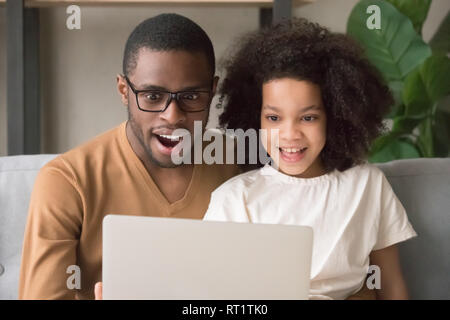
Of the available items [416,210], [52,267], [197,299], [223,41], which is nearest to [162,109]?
[52,267]

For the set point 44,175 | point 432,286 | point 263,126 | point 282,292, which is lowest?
point 432,286

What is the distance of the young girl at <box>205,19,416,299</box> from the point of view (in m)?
1.31

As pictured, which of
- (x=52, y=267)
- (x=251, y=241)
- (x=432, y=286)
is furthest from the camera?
(x=432, y=286)

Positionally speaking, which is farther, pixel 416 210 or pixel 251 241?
pixel 416 210

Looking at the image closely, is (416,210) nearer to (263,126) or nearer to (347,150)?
(347,150)

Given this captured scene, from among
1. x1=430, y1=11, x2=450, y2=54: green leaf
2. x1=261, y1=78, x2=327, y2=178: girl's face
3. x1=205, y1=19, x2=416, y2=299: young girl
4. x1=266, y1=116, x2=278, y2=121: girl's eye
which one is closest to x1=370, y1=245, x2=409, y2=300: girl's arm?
x1=205, y1=19, x2=416, y2=299: young girl

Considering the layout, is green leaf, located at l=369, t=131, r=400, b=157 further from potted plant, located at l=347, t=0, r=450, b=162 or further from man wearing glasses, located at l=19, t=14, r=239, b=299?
man wearing glasses, located at l=19, t=14, r=239, b=299

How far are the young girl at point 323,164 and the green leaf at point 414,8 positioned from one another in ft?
2.90

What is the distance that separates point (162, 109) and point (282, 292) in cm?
56

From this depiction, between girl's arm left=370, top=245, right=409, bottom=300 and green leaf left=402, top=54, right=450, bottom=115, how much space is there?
3.30 ft

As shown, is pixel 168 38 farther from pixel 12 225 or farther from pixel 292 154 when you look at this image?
→ pixel 12 225

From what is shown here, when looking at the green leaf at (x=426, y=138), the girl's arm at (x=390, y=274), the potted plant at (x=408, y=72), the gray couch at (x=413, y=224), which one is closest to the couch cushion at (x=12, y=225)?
the gray couch at (x=413, y=224)

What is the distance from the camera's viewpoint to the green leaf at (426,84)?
2.23 metres

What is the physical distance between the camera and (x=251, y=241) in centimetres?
95
